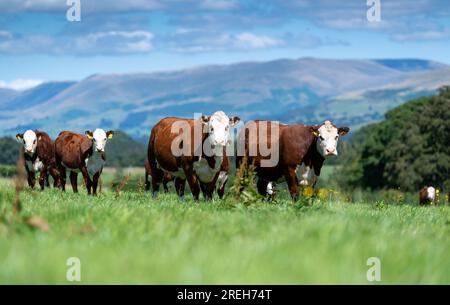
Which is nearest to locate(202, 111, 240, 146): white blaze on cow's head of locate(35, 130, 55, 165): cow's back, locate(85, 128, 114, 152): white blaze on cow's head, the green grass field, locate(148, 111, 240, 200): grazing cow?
locate(148, 111, 240, 200): grazing cow

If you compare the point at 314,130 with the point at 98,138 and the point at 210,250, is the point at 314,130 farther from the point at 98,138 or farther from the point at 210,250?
the point at 210,250

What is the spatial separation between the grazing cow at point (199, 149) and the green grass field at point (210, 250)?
23.3ft

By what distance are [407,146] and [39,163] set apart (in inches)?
2303

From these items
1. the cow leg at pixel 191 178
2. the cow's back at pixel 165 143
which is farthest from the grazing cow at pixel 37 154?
the cow leg at pixel 191 178

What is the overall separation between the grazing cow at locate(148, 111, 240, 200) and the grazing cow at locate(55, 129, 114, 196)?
210 inches

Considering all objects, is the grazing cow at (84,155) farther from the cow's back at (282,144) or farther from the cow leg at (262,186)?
the cow's back at (282,144)

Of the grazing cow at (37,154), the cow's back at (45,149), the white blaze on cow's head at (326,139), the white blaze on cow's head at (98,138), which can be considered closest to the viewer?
the white blaze on cow's head at (326,139)

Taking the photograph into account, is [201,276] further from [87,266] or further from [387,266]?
[387,266]

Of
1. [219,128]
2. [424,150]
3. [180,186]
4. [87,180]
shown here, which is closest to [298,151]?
[219,128]

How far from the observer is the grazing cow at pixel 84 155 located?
80.8 feet

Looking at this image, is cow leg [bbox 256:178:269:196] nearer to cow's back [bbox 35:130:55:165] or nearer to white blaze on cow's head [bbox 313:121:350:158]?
white blaze on cow's head [bbox 313:121:350:158]

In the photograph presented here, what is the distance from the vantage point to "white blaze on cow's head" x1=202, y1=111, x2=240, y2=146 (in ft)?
56.6

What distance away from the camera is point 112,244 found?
7.98 meters

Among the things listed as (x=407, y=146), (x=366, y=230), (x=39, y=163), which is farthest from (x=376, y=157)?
(x=366, y=230)
